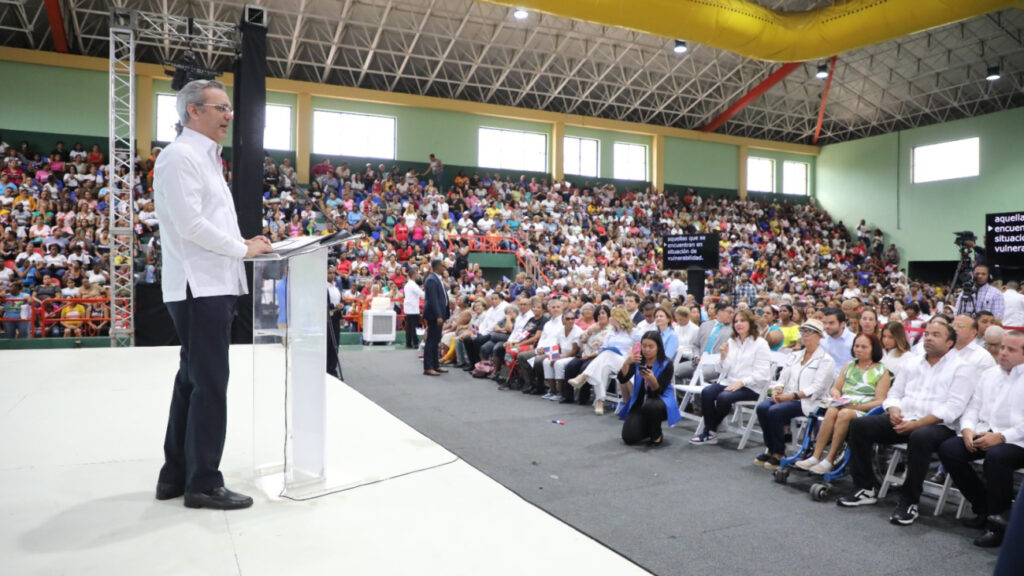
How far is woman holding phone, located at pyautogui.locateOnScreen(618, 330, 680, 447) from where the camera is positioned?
219 inches

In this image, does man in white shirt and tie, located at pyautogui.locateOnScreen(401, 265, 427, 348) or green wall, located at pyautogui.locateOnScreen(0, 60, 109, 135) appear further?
green wall, located at pyautogui.locateOnScreen(0, 60, 109, 135)

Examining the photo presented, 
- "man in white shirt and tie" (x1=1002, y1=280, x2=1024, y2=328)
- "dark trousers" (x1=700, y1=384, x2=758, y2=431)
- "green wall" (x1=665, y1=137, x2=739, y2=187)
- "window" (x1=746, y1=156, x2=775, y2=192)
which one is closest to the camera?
"dark trousers" (x1=700, y1=384, x2=758, y2=431)

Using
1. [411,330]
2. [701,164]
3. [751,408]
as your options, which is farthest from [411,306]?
[701,164]

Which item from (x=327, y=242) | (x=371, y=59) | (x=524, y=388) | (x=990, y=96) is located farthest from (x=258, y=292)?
(x=990, y=96)

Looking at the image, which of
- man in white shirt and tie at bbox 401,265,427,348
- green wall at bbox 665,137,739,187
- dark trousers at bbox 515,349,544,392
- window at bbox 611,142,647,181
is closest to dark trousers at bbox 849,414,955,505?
dark trousers at bbox 515,349,544,392

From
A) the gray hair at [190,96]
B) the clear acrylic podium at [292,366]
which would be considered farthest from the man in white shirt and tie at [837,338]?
the gray hair at [190,96]

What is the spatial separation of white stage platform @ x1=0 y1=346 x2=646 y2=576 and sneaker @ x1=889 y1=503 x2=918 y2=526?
7.06ft

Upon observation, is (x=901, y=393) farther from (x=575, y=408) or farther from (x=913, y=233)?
(x=913, y=233)

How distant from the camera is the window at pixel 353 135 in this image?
1989 cm

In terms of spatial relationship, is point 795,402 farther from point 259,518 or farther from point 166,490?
point 166,490

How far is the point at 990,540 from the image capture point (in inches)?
134

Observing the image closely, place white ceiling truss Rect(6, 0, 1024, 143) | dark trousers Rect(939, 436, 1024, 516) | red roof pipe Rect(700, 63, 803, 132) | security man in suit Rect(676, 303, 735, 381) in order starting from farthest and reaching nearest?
red roof pipe Rect(700, 63, 803, 132) → white ceiling truss Rect(6, 0, 1024, 143) → security man in suit Rect(676, 303, 735, 381) → dark trousers Rect(939, 436, 1024, 516)

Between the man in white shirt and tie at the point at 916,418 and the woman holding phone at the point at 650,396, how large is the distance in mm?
1636

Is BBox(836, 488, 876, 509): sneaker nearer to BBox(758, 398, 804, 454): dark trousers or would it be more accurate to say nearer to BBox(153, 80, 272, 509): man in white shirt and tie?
BBox(758, 398, 804, 454): dark trousers
